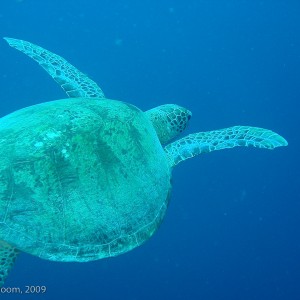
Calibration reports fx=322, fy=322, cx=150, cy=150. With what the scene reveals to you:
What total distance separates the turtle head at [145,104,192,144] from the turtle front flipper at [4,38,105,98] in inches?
38.6

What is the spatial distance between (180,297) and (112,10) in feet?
37.1

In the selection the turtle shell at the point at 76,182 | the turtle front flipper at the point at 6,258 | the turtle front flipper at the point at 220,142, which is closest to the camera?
the turtle shell at the point at 76,182

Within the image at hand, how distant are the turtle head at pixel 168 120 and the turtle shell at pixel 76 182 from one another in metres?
1.16

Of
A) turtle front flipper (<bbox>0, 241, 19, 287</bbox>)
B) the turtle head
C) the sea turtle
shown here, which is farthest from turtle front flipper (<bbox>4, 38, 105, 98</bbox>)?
turtle front flipper (<bbox>0, 241, 19, 287</bbox>)

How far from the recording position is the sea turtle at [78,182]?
8.53 feet

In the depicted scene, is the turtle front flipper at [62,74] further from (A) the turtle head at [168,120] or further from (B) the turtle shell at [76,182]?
(B) the turtle shell at [76,182]

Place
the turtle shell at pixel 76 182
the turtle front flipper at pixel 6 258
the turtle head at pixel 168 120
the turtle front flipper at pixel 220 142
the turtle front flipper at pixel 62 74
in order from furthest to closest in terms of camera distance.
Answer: the turtle front flipper at pixel 62 74 < the turtle head at pixel 168 120 < the turtle front flipper at pixel 220 142 < the turtle front flipper at pixel 6 258 < the turtle shell at pixel 76 182

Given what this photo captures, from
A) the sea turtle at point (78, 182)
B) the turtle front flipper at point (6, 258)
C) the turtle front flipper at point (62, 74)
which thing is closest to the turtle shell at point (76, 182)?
the sea turtle at point (78, 182)

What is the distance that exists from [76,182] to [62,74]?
9.14ft

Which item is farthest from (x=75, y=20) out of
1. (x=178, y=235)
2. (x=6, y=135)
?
(x=6, y=135)

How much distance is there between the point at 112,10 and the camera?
536 inches

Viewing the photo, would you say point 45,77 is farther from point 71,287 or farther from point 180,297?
point 180,297

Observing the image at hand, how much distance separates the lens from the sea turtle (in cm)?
260

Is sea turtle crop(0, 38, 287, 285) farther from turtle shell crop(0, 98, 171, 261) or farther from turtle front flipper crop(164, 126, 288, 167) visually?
turtle front flipper crop(164, 126, 288, 167)
